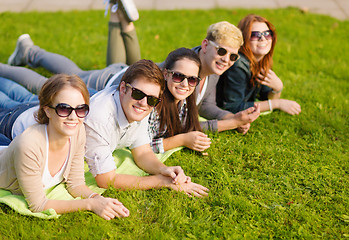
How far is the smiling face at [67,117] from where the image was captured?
277cm

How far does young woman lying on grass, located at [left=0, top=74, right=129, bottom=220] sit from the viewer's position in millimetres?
2760

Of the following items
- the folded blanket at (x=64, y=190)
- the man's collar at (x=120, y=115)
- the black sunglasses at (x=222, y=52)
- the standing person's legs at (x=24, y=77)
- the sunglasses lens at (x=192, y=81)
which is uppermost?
the black sunglasses at (x=222, y=52)

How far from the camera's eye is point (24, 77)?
4.80 metres

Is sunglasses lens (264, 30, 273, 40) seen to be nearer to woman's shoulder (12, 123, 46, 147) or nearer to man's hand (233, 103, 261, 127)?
man's hand (233, 103, 261, 127)

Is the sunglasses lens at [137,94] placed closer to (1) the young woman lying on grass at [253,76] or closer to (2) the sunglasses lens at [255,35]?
(1) the young woman lying on grass at [253,76]

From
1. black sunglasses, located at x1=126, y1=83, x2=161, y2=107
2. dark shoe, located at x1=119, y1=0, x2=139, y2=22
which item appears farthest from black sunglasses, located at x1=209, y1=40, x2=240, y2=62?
dark shoe, located at x1=119, y1=0, x2=139, y2=22

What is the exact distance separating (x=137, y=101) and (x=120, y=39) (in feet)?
7.50

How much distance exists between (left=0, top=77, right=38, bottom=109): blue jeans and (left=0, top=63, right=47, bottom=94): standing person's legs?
0.19m

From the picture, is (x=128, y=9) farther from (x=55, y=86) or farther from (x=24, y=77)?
(x=55, y=86)

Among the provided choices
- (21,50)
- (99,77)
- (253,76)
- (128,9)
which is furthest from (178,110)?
(21,50)

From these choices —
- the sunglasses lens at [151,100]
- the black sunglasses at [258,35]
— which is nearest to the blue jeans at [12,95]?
the sunglasses lens at [151,100]

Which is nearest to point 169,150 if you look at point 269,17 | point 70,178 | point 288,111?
point 70,178

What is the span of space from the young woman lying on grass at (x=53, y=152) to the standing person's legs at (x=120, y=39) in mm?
2349

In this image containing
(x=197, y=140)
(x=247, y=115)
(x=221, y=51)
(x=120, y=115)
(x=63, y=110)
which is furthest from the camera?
(x=247, y=115)
